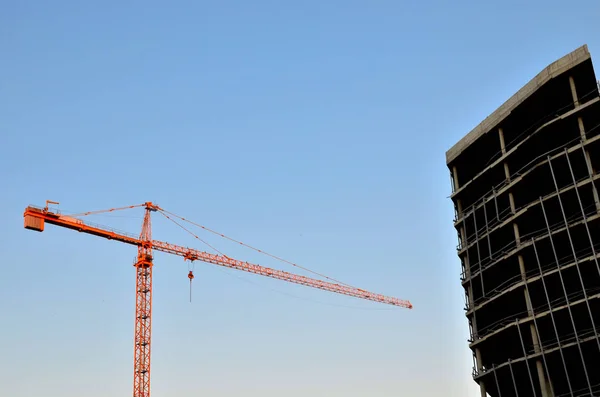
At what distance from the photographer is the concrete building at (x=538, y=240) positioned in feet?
177

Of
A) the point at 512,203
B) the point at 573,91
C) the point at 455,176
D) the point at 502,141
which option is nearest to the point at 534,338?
the point at 512,203

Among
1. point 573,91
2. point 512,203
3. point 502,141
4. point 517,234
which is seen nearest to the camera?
point 573,91

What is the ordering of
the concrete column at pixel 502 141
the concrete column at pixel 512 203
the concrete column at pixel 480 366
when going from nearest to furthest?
the concrete column at pixel 512 203 < the concrete column at pixel 502 141 < the concrete column at pixel 480 366

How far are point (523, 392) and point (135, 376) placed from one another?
210 ft

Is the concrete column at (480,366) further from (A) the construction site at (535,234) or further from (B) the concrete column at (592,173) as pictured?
(B) the concrete column at (592,173)

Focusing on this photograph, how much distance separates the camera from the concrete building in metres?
53.9

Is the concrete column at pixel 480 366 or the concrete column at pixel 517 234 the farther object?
the concrete column at pixel 480 366

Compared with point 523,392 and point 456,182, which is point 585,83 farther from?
point 523,392

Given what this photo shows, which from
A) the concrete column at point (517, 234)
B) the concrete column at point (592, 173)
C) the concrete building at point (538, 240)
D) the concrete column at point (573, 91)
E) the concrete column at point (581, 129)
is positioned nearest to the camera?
the concrete column at point (592, 173)

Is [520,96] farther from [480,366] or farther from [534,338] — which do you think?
[480,366]

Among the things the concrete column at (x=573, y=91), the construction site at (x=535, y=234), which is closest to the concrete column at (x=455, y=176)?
the construction site at (x=535, y=234)

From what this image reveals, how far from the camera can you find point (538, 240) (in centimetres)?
5681

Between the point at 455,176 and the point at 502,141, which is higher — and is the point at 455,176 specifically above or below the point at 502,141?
above

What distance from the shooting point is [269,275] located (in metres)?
137
